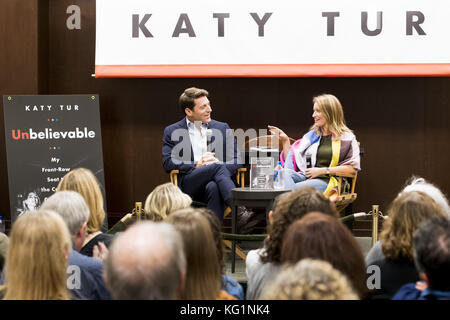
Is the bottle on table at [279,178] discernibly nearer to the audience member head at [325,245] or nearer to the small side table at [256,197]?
the small side table at [256,197]

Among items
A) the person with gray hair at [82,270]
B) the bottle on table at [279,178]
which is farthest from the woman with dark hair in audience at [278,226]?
the bottle on table at [279,178]

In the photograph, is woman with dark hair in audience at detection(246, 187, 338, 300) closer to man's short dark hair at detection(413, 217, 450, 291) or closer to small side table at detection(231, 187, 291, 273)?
man's short dark hair at detection(413, 217, 450, 291)

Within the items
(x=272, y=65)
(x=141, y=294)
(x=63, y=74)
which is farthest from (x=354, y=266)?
(x=63, y=74)

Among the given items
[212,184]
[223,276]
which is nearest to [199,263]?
[223,276]

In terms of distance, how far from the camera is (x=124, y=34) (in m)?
5.42

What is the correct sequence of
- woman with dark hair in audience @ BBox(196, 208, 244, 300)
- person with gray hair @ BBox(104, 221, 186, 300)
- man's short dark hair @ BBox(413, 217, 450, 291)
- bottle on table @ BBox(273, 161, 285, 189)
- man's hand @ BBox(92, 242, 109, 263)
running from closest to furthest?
person with gray hair @ BBox(104, 221, 186, 300) → man's short dark hair @ BBox(413, 217, 450, 291) → woman with dark hair in audience @ BBox(196, 208, 244, 300) → man's hand @ BBox(92, 242, 109, 263) → bottle on table @ BBox(273, 161, 285, 189)

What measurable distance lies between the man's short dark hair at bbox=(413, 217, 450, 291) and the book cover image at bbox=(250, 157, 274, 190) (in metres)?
2.65

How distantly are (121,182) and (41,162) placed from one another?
862 mm

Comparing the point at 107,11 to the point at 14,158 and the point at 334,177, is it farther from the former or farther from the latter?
the point at 334,177

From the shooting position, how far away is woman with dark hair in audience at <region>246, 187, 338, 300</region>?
2.23 metres

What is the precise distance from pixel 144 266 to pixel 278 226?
94 cm

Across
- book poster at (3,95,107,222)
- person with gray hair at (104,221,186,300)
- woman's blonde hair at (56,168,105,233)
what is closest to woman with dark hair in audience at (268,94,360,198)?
book poster at (3,95,107,222)

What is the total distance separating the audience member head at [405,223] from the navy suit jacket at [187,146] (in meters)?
2.65

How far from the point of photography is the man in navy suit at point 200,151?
188 inches
